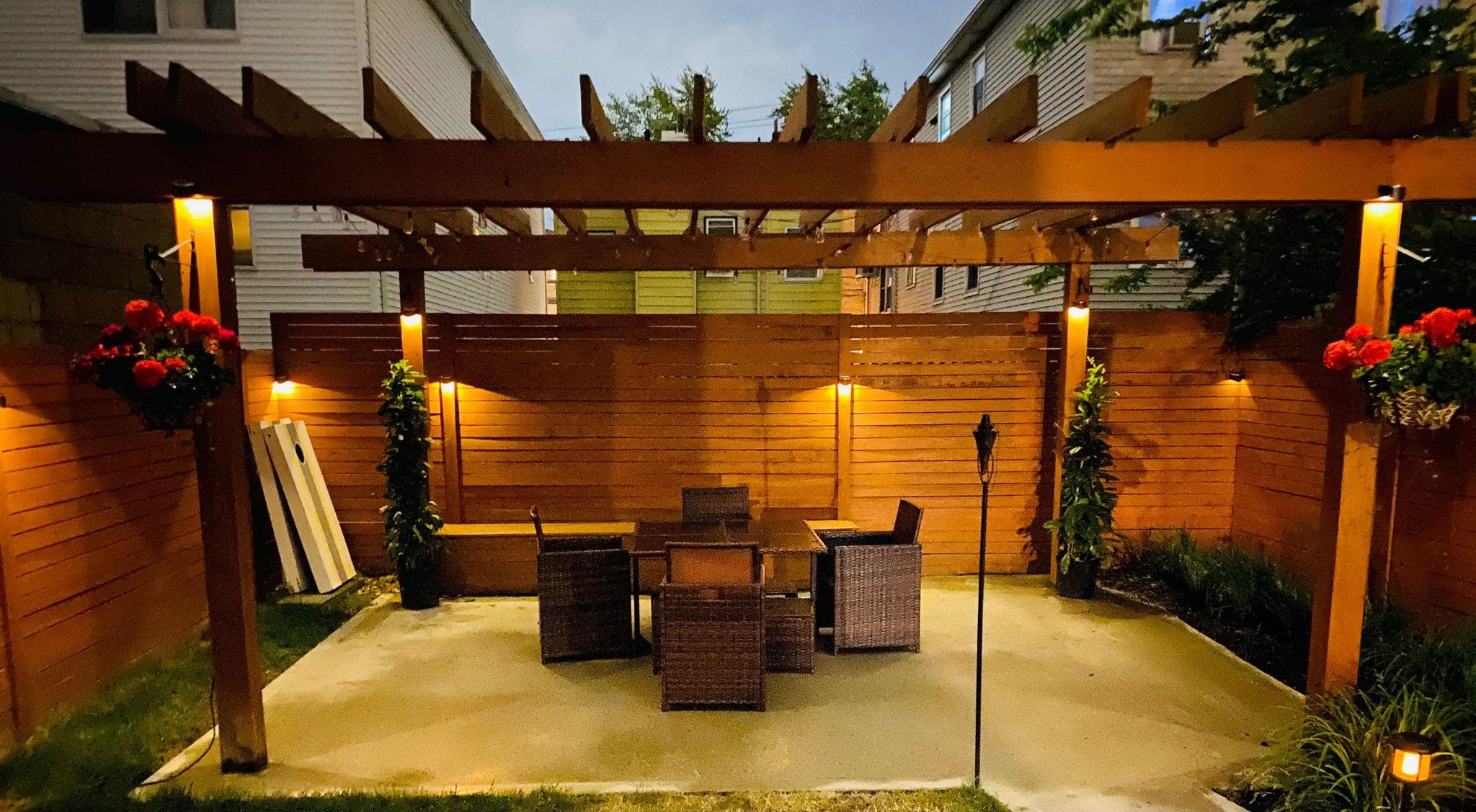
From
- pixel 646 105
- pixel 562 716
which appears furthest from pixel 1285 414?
pixel 646 105

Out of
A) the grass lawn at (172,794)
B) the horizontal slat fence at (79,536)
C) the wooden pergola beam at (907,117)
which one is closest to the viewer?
the wooden pergola beam at (907,117)

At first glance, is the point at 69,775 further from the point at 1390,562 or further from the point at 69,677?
the point at 1390,562

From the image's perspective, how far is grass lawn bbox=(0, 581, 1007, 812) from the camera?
2963 millimetres

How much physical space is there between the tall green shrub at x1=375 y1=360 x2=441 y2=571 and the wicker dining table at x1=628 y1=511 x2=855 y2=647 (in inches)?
71.1

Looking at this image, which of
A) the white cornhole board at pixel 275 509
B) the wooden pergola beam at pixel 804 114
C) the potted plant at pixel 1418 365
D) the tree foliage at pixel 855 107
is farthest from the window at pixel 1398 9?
the tree foliage at pixel 855 107

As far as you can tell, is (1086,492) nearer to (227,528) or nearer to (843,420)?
(843,420)

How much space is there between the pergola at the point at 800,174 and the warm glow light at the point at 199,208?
0.03 feet

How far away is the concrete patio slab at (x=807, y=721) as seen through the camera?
326 centimetres

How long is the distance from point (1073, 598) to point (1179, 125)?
13.0 ft

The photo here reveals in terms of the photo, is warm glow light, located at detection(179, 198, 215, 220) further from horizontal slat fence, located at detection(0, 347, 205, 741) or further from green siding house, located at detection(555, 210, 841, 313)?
green siding house, located at detection(555, 210, 841, 313)

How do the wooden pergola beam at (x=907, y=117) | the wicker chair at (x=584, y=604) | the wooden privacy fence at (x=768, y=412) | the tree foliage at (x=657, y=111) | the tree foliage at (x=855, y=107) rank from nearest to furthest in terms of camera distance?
the wooden pergola beam at (x=907, y=117)
the wicker chair at (x=584, y=604)
the wooden privacy fence at (x=768, y=412)
the tree foliage at (x=855, y=107)
the tree foliage at (x=657, y=111)

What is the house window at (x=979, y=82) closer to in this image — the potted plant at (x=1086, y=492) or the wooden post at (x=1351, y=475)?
the potted plant at (x=1086, y=492)

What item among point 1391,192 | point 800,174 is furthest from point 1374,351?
point 800,174

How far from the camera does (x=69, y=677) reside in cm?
373
